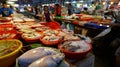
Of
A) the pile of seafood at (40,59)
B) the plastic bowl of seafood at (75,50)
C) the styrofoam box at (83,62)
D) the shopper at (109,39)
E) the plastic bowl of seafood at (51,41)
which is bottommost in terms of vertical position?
the shopper at (109,39)

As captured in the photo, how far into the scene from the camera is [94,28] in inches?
160

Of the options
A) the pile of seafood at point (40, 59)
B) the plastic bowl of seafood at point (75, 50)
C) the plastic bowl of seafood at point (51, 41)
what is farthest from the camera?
the plastic bowl of seafood at point (51, 41)

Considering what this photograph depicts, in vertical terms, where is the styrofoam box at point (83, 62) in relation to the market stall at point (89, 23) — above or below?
above

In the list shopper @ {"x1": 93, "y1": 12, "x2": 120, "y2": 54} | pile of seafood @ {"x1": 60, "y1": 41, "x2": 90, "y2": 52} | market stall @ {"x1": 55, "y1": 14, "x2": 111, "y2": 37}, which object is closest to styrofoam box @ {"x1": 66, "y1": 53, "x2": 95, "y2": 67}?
pile of seafood @ {"x1": 60, "y1": 41, "x2": 90, "y2": 52}

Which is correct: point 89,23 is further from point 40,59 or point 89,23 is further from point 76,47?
point 40,59

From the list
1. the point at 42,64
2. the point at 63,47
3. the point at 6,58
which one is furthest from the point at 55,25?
the point at 42,64

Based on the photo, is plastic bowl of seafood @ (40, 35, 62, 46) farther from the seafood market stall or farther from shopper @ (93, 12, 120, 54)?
shopper @ (93, 12, 120, 54)

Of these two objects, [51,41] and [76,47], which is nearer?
[76,47]

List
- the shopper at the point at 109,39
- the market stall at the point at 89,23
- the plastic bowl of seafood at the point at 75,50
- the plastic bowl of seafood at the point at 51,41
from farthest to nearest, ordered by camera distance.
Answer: the market stall at the point at 89,23 < the shopper at the point at 109,39 < the plastic bowl of seafood at the point at 51,41 < the plastic bowl of seafood at the point at 75,50

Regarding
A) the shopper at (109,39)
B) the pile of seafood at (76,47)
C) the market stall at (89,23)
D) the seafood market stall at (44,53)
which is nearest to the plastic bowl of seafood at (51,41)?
the seafood market stall at (44,53)

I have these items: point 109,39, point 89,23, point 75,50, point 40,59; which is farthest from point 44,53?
point 89,23

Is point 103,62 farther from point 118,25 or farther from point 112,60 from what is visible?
point 118,25

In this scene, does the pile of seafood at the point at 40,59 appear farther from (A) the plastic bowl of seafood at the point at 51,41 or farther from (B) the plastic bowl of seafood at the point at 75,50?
(A) the plastic bowl of seafood at the point at 51,41

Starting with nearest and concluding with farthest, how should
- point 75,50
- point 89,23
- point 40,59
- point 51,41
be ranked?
point 40,59, point 75,50, point 51,41, point 89,23
